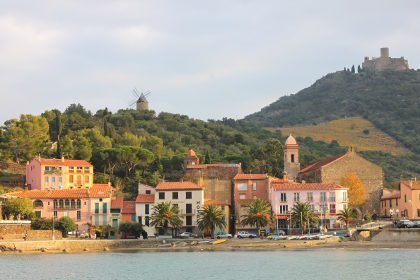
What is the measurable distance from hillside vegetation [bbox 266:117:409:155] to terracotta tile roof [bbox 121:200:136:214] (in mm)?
78834

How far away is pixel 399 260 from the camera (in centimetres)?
6519

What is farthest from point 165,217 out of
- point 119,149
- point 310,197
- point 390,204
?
point 390,204

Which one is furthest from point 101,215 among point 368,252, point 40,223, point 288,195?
point 368,252

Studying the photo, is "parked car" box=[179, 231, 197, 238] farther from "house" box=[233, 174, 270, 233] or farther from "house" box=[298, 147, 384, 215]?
"house" box=[298, 147, 384, 215]

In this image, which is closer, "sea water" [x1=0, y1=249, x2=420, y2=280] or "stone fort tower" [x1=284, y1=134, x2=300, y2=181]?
"sea water" [x1=0, y1=249, x2=420, y2=280]

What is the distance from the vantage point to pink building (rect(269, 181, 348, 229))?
89.2 m

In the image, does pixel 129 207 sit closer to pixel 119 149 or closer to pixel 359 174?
pixel 119 149

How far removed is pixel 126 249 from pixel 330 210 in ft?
84.8

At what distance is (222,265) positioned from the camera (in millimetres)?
64812

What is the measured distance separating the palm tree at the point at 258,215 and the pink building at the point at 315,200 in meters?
3.04

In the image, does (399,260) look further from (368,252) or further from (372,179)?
(372,179)

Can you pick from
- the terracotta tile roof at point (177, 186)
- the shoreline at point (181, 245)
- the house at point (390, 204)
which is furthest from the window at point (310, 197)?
the terracotta tile roof at point (177, 186)

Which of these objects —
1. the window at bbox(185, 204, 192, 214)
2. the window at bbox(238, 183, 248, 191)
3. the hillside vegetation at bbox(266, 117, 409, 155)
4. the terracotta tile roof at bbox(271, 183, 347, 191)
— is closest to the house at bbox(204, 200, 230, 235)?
the window at bbox(185, 204, 192, 214)

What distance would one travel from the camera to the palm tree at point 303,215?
8431 cm
